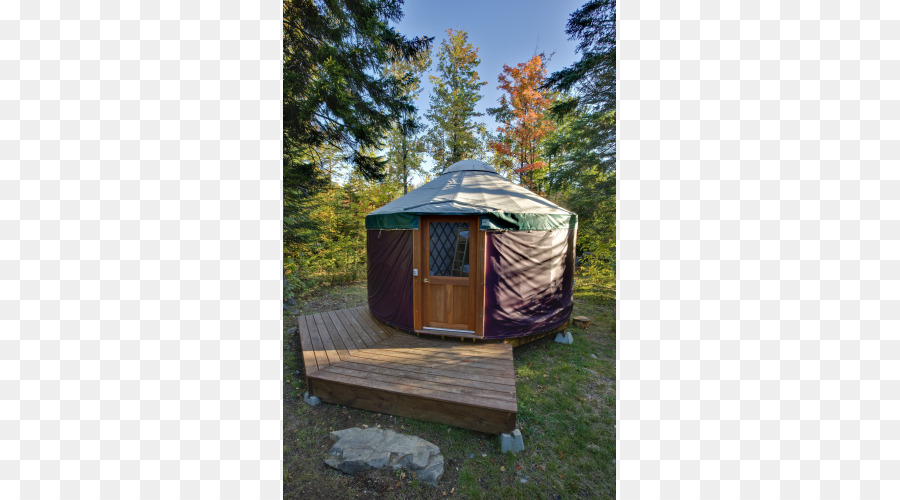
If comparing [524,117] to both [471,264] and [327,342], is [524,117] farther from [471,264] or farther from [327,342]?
[327,342]

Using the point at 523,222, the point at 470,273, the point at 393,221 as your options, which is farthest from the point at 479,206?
the point at 393,221

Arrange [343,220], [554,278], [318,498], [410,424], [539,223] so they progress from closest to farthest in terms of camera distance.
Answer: [318,498] < [410,424] < [539,223] < [554,278] < [343,220]

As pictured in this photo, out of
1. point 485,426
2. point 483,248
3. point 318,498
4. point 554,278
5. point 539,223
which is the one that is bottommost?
point 318,498

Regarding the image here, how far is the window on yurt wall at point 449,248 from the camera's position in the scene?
145 inches

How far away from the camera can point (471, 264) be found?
11.9ft

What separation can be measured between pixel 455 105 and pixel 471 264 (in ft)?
33.1

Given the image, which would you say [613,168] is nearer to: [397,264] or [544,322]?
[544,322]

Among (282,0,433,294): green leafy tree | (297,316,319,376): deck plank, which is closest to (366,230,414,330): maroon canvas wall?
(297,316,319,376): deck plank

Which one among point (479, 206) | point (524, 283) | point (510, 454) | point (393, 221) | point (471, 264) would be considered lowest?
point (510, 454)

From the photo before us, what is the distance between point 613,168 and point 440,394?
604cm

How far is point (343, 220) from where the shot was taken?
27.2 ft

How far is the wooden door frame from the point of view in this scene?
357 centimetres

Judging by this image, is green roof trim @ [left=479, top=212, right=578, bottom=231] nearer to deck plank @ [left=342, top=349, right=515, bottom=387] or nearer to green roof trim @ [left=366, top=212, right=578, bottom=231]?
green roof trim @ [left=366, top=212, right=578, bottom=231]

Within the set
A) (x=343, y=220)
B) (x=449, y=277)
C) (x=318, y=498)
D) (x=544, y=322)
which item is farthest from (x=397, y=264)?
(x=343, y=220)
